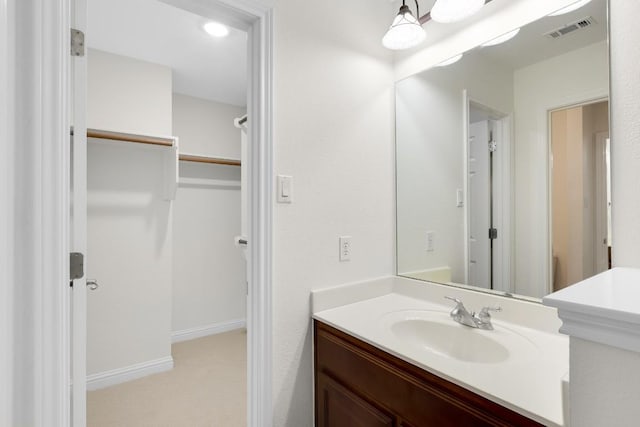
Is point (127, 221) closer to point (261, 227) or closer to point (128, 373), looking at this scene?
point (128, 373)

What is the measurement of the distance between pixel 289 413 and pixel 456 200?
4.21 ft

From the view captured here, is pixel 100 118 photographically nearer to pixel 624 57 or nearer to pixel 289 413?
pixel 289 413

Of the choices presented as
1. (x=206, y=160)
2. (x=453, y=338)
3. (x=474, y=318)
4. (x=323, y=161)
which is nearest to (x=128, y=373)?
(x=206, y=160)

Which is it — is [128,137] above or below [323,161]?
above

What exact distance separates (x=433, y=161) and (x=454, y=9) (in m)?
0.70

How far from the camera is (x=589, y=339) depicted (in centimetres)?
50

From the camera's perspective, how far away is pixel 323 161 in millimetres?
1455

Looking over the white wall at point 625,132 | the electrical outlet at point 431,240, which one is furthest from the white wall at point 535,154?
the electrical outlet at point 431,240

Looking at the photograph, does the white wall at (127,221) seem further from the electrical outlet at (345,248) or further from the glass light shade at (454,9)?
the glass light shade at (454,9)

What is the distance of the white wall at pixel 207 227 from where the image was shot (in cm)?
304

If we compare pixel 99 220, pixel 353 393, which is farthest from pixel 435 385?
pixel 99 220

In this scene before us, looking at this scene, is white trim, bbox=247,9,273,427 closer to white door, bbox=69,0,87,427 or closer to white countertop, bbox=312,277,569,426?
white countertop, bbox=312,277,569,426

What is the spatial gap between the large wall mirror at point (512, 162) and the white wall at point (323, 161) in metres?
0.16

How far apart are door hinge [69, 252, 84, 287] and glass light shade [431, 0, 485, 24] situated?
1.65m
